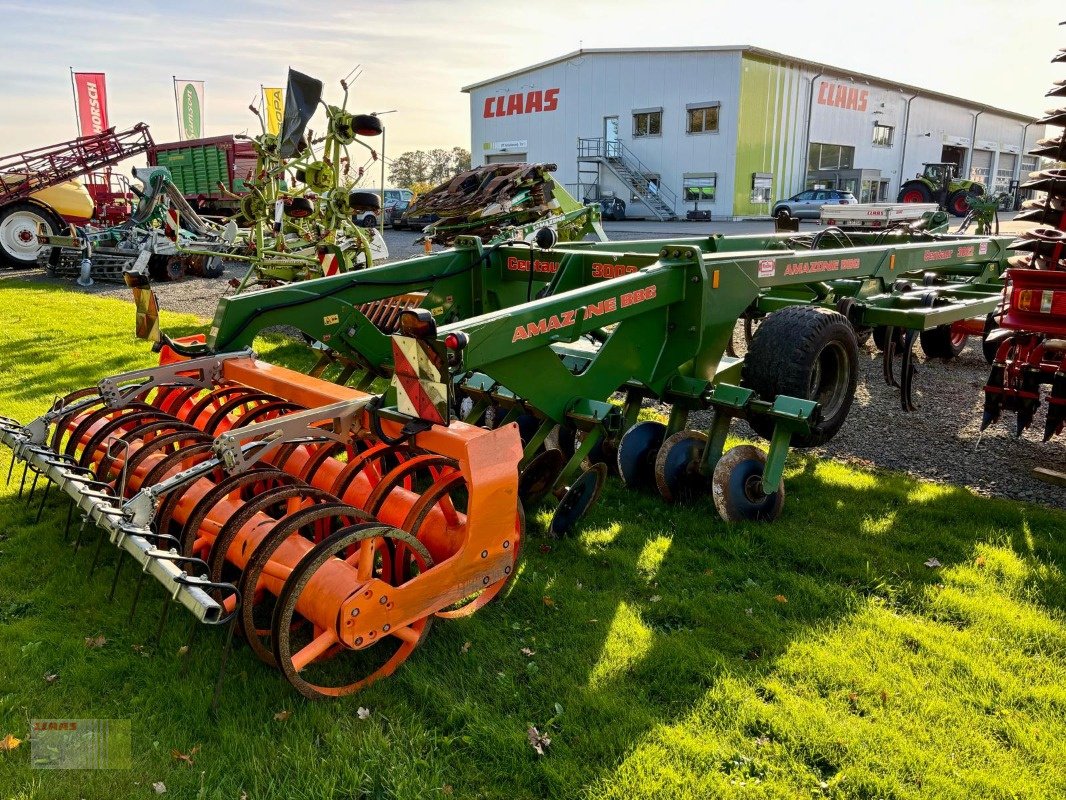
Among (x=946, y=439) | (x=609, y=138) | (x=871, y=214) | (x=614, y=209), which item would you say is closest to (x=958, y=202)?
(x=871, y=214)

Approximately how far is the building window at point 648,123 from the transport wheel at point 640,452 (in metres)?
31.7

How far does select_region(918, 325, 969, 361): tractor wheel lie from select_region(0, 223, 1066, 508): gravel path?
10 cm

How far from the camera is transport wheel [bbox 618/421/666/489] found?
463cm

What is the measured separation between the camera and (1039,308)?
4.59 meters

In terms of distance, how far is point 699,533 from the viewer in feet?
14.1

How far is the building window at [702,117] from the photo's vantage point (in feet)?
106

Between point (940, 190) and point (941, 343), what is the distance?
2304cm

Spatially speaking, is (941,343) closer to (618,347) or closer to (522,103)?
(618,347)

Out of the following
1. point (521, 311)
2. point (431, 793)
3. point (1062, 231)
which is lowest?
point (431, 793)

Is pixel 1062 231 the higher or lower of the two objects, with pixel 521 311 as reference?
higher

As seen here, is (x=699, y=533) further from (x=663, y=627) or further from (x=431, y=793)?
(x=431, y=793)

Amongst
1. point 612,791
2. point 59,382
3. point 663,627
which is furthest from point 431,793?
point 59,382

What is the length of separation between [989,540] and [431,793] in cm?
327

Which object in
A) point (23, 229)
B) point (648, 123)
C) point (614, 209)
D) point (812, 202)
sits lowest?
point (23, 229)
